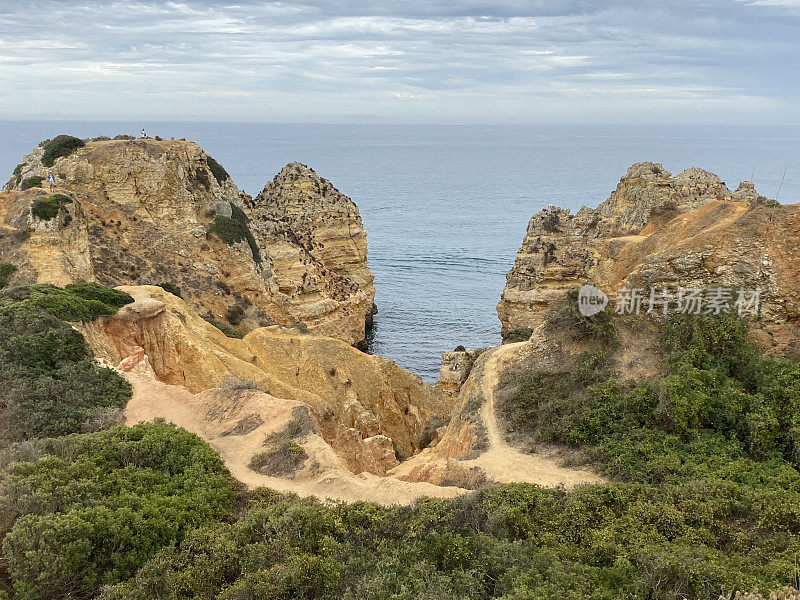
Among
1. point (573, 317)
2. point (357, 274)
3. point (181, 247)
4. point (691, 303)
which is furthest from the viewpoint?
point (357, 274)

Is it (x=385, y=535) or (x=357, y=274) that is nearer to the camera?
(x=385, y=535)

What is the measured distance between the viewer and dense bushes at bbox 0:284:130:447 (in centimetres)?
1834

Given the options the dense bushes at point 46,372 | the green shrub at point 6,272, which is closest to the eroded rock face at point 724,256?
the dense bushes at point 46,372

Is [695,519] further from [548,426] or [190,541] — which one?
[190,541]

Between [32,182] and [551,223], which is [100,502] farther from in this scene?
[551,223]

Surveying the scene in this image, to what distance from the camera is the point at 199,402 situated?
21.1 metres

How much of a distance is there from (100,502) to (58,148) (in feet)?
115

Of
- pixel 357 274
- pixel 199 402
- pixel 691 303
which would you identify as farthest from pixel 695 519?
pixel 357 274

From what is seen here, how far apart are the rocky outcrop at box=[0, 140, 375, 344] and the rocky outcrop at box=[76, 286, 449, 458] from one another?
238 inches

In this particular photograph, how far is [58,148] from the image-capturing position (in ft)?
135

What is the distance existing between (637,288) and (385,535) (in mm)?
14013

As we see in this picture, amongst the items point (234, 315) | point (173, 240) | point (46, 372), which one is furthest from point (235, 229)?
point (46, 372)

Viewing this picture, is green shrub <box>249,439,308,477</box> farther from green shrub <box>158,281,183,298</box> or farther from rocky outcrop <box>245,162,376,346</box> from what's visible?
rocky outcrop <box>245,162,376,346</box>

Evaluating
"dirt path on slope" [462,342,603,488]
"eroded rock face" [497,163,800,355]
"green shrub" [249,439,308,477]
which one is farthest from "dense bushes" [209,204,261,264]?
"green shrub" [249,439,308,477]
